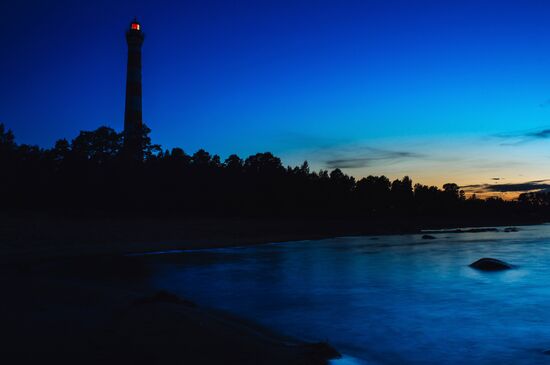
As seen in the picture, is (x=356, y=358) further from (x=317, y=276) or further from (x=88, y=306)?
(x=317, y=276)

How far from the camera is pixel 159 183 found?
217 ft

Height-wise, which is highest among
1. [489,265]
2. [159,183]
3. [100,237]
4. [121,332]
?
[159,183]

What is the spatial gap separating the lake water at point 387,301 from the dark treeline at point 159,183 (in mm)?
32448

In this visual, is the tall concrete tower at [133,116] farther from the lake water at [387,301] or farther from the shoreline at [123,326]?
the shoreline at [123,326]

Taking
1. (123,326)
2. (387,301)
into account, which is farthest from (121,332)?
(387,301)

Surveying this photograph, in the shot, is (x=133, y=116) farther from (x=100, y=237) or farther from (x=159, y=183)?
(x=100, y=237)

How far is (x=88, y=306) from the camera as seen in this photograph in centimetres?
1120

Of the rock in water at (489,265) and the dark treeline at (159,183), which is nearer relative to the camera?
the rock in water at (489,265)

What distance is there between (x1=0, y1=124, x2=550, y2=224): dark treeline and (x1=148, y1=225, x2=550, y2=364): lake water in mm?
32448

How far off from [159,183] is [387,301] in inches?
2092

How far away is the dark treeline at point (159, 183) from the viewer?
189 ft

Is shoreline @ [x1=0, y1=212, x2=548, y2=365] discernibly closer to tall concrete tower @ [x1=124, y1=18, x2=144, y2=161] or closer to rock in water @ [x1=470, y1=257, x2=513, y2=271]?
rock in water @ [x1=470, y1=257, x2=513, y2=271]

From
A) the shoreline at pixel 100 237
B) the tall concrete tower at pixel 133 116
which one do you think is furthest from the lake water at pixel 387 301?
the tall concrete tower at pixel 133 116

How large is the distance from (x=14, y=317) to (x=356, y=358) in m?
6.72
